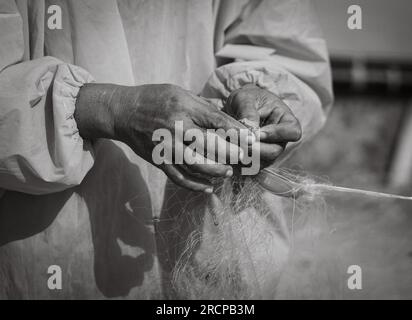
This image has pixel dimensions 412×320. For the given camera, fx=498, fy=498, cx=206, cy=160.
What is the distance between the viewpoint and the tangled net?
955 millimetres

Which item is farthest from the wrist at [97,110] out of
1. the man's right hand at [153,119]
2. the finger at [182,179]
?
the finger at [182,179]

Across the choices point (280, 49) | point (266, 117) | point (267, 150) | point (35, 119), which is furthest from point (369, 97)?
point (35, 119)

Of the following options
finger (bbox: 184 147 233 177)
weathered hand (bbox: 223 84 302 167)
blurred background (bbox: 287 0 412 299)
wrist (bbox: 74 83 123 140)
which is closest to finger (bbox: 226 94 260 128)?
weathered hand (bbox: 223 84 302 167)

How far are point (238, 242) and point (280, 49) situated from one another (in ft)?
1.57

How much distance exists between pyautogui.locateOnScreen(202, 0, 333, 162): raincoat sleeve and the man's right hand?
26 cm

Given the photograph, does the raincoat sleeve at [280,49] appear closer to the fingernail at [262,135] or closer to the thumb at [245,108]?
the thumb at [245,108]

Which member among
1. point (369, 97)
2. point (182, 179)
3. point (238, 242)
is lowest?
point (369, 97)

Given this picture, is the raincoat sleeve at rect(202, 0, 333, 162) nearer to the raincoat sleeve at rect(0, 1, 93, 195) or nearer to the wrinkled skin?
the wrinkled skin

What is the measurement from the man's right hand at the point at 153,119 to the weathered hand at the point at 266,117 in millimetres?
61

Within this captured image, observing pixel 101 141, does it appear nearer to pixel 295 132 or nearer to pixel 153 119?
pixel 153 119

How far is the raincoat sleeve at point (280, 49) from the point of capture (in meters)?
1.10

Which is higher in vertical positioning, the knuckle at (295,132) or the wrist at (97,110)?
the wrist at (97,110)

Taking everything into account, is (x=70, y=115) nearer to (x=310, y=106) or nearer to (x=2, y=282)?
(x=2, y=282)

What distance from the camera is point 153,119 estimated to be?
84 centimetres
